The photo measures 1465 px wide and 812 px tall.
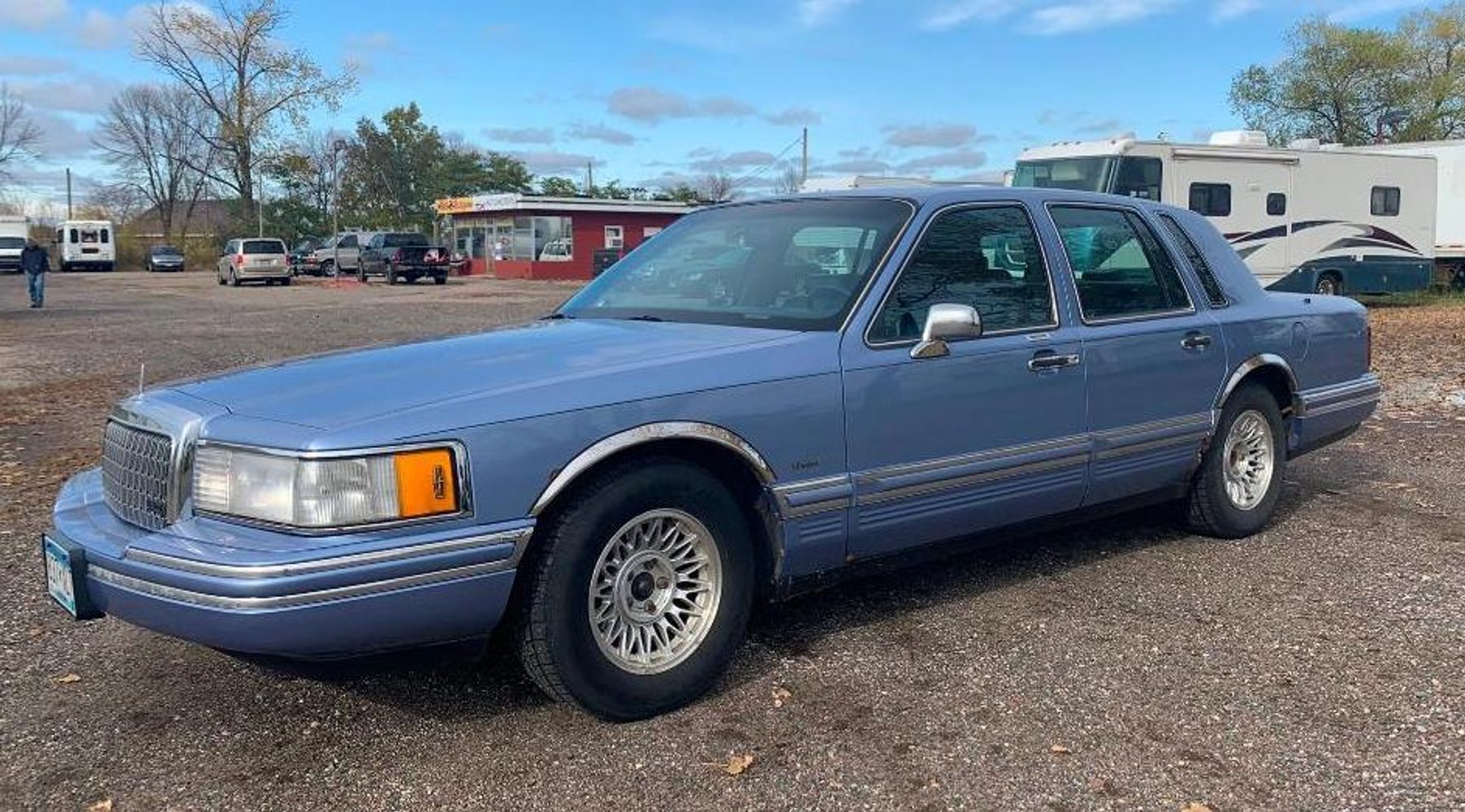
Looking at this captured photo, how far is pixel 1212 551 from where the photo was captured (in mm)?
5379

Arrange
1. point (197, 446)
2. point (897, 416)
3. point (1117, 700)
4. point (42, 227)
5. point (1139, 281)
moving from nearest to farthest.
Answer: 1. point (197, 446)
2. point (1117, 700)
3. point (897, 416)
4. point (1139, 281)
5. point (42, 227)

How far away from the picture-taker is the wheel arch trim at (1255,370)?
210 inches

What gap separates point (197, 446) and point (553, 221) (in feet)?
148

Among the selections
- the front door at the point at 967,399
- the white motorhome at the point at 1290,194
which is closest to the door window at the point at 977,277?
the front door at the point at 967,399

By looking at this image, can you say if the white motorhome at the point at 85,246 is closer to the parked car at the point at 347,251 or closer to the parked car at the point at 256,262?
the parked car at the point at 347,251

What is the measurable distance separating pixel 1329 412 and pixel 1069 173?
12994 mm

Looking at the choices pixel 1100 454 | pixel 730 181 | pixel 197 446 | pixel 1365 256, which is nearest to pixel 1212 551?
pixel 1100 454

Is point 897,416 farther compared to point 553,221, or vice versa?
point 553,221

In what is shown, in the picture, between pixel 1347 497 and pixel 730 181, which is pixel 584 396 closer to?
pixel 1347 497

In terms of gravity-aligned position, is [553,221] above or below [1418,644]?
Answer: above

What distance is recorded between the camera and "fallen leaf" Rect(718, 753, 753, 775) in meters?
3.22

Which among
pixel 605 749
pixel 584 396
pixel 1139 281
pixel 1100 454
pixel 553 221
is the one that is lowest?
pixel 605 749

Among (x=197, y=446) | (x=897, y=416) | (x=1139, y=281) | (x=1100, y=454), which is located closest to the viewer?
(x=197, y=446)

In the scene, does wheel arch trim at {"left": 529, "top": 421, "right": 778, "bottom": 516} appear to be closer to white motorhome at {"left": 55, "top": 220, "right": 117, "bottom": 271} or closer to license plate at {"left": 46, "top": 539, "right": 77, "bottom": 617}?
license plate at {"left": 46, "top": 539, "right": 77, "bottom": 617}
